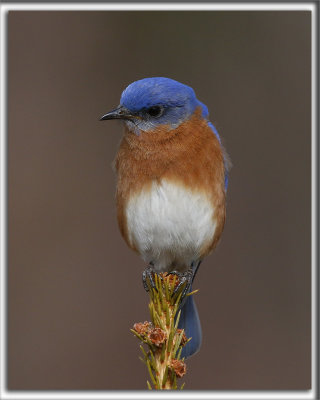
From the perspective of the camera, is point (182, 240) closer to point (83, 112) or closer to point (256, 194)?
point (256, 194)

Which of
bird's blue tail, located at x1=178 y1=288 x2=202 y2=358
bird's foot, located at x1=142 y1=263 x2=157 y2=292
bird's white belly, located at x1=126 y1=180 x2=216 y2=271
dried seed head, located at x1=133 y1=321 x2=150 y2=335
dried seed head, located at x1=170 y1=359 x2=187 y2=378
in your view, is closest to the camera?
dried seed head, located at x1=170 y1=359 x2=187 y2=378

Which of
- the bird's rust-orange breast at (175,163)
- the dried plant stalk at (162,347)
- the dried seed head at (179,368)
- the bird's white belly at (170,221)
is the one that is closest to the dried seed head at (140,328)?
the dried plant stalk at (162,347)

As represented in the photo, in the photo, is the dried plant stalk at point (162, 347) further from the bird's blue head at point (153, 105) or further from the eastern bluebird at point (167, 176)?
the bird's blue head at point (153, 105)

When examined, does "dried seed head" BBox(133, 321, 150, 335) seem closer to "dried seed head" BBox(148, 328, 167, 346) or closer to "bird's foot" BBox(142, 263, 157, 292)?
"dried seed head" BBox(148, 328, 167, 346)

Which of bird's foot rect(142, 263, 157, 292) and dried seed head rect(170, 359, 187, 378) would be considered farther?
bird's foot rect(142, 263, 157, 292)

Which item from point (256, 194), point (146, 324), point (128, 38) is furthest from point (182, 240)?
point (128, 38)

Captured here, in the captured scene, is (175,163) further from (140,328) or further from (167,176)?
(140,328)

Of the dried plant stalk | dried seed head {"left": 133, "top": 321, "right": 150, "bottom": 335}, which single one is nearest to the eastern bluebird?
the dried plant stalk

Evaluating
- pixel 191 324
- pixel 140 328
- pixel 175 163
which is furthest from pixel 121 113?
pixel 191 324
